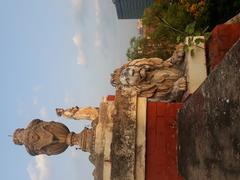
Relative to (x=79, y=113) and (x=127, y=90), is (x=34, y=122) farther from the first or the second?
(x=127, y=90)

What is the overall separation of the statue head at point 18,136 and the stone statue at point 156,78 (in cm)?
239

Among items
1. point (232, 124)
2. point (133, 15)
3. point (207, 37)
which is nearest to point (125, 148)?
point (207, 37)

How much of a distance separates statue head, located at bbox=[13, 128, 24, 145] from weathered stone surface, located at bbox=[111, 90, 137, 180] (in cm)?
247

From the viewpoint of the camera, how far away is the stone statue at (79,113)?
10.0 m

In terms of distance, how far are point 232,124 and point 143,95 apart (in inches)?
172

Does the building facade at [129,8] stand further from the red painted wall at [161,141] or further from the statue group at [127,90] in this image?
the red painted wall at [161,141]

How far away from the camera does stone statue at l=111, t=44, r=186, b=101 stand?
29.8ft

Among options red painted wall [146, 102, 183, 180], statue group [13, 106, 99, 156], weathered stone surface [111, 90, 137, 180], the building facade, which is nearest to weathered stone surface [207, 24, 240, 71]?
red painted wall [146, 102, 183, 180]

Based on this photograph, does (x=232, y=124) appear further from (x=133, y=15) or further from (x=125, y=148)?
(x=133, y=15)

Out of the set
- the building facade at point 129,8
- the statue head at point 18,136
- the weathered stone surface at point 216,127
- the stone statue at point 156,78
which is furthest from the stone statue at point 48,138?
the building facade at point 129,8

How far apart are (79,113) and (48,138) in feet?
3.42

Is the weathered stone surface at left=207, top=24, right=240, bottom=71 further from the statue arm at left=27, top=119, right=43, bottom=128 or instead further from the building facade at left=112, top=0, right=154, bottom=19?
the building facade at left=112, top=0, right=154, bottom=19

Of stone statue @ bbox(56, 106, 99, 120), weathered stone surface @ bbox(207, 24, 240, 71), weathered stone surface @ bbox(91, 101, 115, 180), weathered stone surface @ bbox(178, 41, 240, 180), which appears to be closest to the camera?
weathered stone surface @ bbox(178, 41, 240, 180)

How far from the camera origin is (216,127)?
538 cm
